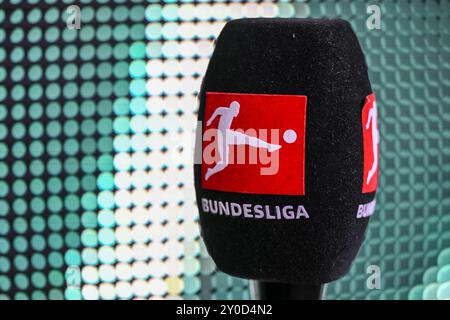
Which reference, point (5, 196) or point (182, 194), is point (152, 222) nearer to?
point (182, 194)

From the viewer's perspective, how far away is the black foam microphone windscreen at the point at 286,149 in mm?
603

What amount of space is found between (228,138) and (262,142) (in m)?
0.03

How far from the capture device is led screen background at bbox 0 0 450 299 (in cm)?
107

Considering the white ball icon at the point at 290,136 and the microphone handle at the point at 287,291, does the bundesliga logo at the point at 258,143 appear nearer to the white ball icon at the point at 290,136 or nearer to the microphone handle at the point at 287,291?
the white ball icon at the point at 290,136

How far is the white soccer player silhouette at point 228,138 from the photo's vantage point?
601 mm

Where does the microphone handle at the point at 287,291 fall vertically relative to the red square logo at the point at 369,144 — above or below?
below

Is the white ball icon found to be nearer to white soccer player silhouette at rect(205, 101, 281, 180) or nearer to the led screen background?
white soccer player silhouette at rect(205, 101, 281, 180)

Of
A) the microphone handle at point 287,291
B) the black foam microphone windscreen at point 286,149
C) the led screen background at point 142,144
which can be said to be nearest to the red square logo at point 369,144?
the black foam microphone windscreen at point 286,149

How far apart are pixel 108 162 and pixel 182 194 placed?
0.12 meters

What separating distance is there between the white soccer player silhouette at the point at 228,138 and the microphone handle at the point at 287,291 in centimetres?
12

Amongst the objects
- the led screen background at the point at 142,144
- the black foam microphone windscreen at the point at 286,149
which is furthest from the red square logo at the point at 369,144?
the led screen background at the point at 142,144

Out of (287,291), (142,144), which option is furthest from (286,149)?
(142,144)

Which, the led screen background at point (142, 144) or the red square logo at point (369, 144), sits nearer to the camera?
the red square logo at point (369, 144)

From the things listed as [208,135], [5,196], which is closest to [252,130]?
[208,135]
